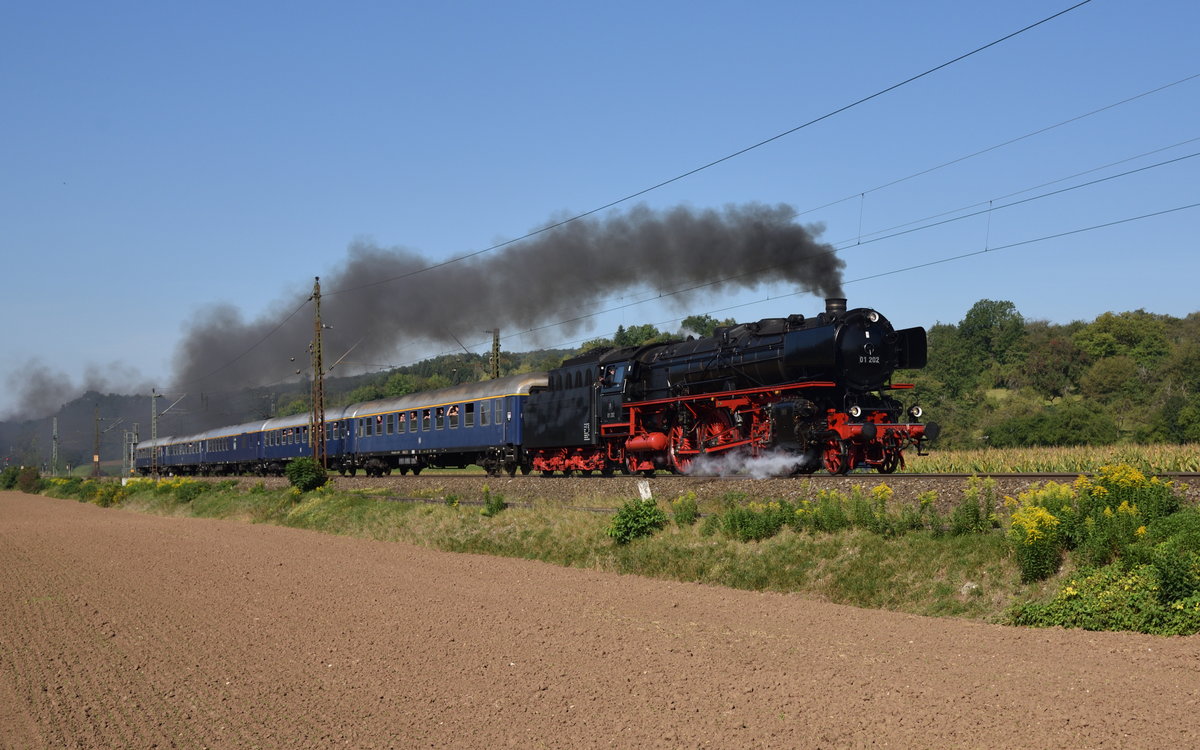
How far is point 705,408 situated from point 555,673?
16.5 metres

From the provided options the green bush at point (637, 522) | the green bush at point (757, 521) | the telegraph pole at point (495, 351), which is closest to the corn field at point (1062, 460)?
the green bush at point (757, 521)

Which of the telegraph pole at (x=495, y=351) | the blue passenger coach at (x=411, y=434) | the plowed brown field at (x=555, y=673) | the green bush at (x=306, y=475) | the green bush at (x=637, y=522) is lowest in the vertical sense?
the plowed brown field at (x=555, y=673)

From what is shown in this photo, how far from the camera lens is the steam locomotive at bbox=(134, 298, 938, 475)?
906 inches

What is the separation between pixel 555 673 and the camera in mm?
10828

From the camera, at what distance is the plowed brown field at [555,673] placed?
857cm

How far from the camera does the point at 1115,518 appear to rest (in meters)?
13.1

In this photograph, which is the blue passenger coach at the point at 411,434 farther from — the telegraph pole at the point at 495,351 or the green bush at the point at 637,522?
the green bush at the point at 637,522

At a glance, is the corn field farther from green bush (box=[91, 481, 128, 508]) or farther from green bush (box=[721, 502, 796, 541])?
green bush (box=[91, 481, 128, 508])

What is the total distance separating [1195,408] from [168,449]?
75646mm

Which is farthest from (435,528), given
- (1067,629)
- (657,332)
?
(657,332)

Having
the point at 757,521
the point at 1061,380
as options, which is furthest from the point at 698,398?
the point at 1061,380

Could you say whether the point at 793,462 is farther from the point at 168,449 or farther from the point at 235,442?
the point at 168,449

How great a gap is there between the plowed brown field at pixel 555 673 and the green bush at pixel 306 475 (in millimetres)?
20650

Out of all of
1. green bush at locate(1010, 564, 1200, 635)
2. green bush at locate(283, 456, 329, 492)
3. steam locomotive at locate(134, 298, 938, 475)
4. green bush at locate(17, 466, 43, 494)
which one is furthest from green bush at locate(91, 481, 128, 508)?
green bush at locate(1010, 564, 1200, 635)
